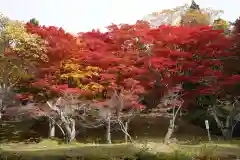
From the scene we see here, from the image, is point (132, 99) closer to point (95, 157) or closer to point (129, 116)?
point (129, 116)

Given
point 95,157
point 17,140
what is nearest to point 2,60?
point 95,157

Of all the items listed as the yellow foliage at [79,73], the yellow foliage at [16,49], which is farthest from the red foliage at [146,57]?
the yellow foliage at [16,49]

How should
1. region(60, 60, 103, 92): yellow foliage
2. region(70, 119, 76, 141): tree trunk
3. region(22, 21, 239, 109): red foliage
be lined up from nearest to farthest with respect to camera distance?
region(22, 21, 239, 109): red foliage < region(60, 60, 103, 92): yellow foliage < region(70, 119, 76, 141): tree trunk

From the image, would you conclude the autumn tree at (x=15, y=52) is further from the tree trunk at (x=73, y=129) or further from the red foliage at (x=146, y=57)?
the tree trunk at (x=73, y=129)

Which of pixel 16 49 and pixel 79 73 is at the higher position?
pixel 16 49

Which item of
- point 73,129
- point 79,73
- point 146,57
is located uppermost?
point 146,57

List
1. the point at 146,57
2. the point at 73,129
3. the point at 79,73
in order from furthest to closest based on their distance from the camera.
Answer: the point at 73,129 → the point at 79,73 → the point at 146,57

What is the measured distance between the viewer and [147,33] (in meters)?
23.5

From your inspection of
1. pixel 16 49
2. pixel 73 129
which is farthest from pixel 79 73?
pixel 16 49

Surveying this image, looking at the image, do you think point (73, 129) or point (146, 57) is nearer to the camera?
point (146, 57)

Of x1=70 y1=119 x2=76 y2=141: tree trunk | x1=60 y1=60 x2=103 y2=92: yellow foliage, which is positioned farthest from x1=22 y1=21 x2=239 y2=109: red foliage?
x1=70 y1=119 x2=76 y2=141: tree trunk

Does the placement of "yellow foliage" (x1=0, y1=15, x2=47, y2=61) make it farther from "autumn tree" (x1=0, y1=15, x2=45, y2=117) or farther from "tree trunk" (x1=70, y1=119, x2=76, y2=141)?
"tree trunk" (x1=70, y1=119, x2=76, y2=141)

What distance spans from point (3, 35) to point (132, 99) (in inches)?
347

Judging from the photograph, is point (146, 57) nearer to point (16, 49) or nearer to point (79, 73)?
point (79, 73)
